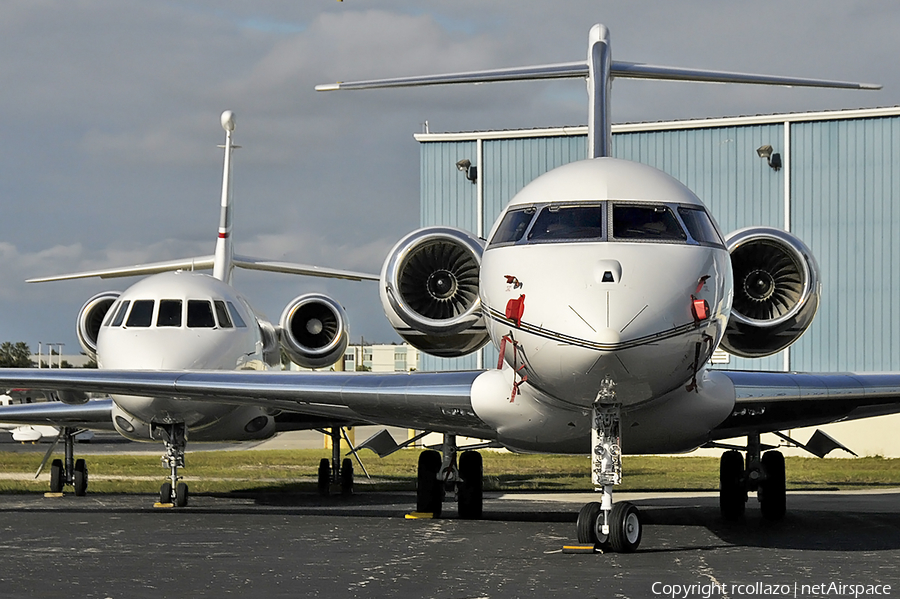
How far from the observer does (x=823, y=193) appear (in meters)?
32.2

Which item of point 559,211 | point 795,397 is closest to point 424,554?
point 559,211

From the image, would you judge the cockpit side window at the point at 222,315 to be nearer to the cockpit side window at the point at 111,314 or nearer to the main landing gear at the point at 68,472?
the cockpit side window at the point at 111,314

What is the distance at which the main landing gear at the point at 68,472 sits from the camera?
20.3 m

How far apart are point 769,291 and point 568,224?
4418mm

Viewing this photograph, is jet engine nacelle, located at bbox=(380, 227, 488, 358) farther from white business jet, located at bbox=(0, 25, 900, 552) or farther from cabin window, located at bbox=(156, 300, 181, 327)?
cabin window, located at bbox=(156, 300, 181, 327)

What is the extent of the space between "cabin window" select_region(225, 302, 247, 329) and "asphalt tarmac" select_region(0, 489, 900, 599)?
260 cm

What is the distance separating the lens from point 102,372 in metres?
13.8

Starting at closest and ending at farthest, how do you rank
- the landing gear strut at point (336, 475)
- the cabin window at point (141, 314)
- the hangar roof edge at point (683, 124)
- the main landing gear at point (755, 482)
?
the main landing gear at point (755, 482)
the cabin window at point (141, 314)
the landing gear strut at point (336, 475)
the hangar roof edge at point (683, 124)

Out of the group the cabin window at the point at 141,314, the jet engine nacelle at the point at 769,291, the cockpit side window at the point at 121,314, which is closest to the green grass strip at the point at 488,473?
the cockpit side window at the point at 121,314

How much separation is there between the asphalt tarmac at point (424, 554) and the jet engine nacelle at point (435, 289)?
7.04 feet

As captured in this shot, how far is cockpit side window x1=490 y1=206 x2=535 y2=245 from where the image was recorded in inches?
410

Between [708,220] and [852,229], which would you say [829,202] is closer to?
[852,229]

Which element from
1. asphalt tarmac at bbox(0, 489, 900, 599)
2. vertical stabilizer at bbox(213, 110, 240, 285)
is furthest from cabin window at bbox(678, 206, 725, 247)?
vertical stabilizer at bbox(213, 110, 240, 285)

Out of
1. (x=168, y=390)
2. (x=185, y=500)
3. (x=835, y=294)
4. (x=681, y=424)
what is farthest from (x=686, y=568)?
(x=835, y=294)
